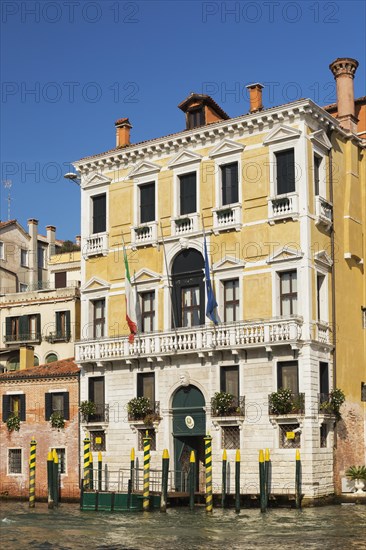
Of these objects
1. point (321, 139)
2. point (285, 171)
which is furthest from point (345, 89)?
point (285, 171)

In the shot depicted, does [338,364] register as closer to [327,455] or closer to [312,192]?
[327,455]

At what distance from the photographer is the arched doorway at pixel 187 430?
34150 millimetres

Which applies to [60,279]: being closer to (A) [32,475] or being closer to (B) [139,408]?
(B) [139,408]

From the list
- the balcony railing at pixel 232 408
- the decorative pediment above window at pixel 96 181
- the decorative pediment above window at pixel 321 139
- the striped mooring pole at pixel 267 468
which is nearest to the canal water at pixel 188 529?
the striped mooring pole at pixel 267 468

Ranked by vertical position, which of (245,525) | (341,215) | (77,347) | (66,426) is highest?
(341,215)

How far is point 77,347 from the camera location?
37031mm

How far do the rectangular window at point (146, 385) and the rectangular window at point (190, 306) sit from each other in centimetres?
230

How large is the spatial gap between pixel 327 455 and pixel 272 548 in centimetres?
912

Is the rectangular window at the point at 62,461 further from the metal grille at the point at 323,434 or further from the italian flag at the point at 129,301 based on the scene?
the metal grille at the point at 323,434

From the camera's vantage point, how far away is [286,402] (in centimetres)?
3166

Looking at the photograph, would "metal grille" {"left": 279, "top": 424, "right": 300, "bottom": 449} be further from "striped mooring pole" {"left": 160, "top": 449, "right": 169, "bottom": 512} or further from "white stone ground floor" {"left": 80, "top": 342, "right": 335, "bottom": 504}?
"striped mooring pole" {"left": 160, "top": 449, "right": 169, "bottom": 512}

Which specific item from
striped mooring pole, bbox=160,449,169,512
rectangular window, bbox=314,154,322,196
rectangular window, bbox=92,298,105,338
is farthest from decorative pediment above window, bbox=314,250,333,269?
rectangular window, bbox=92,298,105,338

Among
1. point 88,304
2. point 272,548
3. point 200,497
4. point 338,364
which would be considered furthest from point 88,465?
point 272,548

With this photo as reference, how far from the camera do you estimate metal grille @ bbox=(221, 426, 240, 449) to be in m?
33.1
